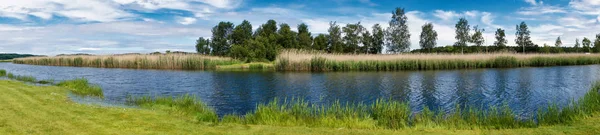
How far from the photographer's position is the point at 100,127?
799cm

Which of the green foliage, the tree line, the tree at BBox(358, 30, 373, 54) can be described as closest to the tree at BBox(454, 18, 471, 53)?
the tree line

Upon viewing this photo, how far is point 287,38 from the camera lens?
66.1m

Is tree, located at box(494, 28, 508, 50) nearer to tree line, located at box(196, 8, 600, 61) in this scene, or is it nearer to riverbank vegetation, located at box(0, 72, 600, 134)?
tree line, located at box(196, 8, 600, 61)

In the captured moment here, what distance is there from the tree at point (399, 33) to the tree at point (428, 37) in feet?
12.0

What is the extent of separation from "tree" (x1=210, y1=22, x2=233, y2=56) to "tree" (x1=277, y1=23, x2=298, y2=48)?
46.2 feet

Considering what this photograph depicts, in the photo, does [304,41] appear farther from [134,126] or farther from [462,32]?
[134,126]

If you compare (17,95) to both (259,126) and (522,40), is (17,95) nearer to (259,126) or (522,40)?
(259,126)

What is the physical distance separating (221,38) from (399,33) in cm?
3502

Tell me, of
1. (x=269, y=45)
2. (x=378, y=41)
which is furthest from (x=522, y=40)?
(x=269, y=45)

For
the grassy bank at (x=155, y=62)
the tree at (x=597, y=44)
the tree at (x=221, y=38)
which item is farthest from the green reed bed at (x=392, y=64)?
the tree at (x=597, y=44)

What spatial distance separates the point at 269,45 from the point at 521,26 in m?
44.2

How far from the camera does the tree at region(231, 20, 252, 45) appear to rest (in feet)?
245

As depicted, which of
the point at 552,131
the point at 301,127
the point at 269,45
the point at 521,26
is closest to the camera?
the point at 552,131

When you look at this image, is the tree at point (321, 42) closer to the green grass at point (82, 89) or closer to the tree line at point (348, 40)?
the tree line at point (348, 40)
